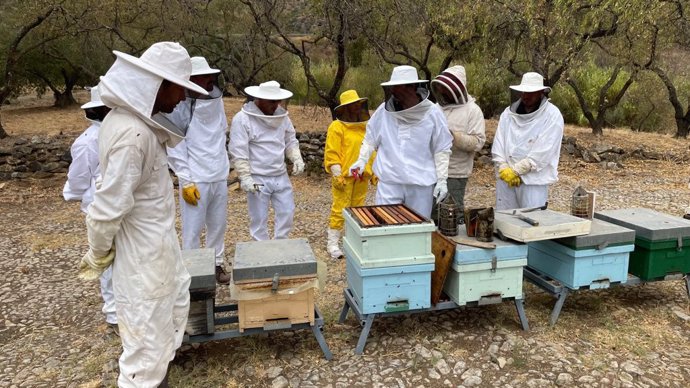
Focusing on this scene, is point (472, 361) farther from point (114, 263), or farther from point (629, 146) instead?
point (629, 146)

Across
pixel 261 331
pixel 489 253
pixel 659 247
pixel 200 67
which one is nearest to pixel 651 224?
pixel 659 247

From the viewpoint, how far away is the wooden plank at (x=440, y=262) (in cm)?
324

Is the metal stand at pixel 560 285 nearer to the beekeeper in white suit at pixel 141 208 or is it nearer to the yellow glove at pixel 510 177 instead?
the yellow glove at pixel 510 177

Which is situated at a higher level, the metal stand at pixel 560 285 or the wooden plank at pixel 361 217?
the wooden plank at pixel 361 217

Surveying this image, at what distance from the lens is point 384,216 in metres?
3.38

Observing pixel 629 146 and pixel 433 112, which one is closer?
pixel 433 112

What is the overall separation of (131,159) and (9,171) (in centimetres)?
777

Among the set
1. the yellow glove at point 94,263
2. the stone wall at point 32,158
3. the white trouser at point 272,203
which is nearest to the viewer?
the yellow glove at point 94,263

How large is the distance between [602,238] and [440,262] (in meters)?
1.10

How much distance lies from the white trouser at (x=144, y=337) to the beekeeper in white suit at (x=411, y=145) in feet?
6.93

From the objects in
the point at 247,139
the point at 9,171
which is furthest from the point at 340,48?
the point at 9,171

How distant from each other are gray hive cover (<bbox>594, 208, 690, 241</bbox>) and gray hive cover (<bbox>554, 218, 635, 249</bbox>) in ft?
0.52

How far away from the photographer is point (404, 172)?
13.1 feet

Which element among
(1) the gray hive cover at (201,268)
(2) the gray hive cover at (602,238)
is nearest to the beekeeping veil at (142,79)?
(1) the gray hive cover at (201,268)
